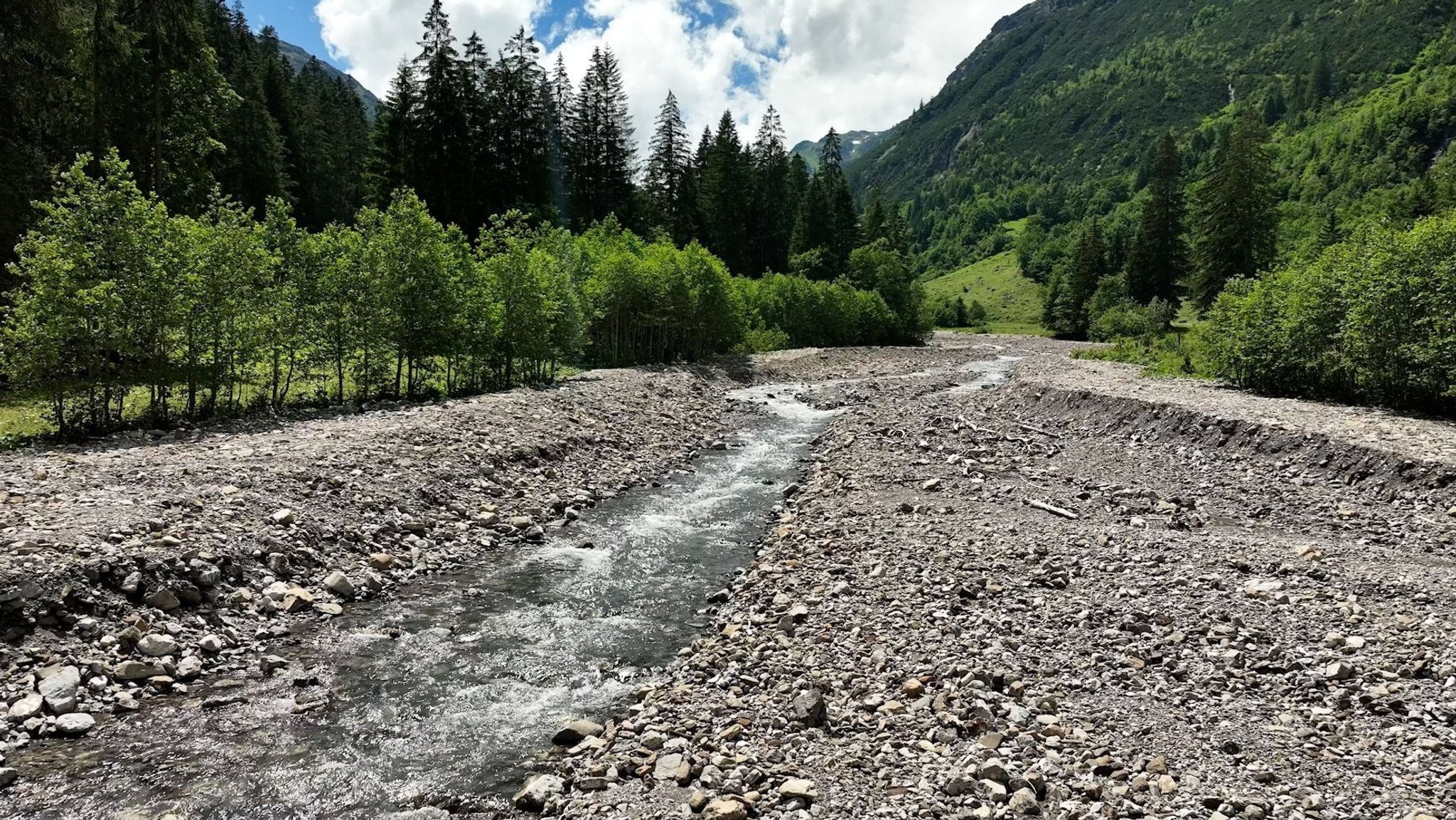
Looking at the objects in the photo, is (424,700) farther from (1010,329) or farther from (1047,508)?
(1010,329)

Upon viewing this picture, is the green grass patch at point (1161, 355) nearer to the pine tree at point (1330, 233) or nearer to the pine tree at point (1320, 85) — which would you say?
the pine tree at point (1330, 233)

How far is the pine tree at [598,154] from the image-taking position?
71.8 metres

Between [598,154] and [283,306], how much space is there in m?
53.6

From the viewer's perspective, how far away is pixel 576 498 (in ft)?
61.2

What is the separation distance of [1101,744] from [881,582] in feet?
16.2

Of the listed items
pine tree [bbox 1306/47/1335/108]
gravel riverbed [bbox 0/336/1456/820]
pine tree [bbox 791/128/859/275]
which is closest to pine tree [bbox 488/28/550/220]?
pine tree [bbox 791/128/859/275]

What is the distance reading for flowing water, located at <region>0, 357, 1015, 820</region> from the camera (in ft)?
23.8

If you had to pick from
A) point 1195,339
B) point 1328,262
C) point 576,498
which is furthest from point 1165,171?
point 576,498

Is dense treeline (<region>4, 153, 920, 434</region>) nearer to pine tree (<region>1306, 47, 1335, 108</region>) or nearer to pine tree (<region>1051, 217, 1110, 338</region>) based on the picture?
pine tree (<region>1051, 217, 1110, 338</region>)

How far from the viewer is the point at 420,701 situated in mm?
9164

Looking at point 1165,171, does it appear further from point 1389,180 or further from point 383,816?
point 383,816

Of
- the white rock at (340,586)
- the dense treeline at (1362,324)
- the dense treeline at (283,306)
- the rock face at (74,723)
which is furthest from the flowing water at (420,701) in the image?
the dense treeline at (1362,324)

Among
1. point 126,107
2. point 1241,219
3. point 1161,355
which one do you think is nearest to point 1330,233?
point 1241,219

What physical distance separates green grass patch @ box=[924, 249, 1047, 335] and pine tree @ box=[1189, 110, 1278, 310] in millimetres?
42798
